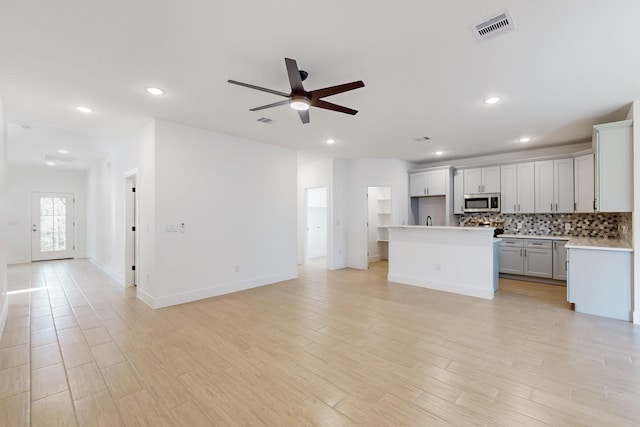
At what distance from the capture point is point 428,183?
7.39 meters

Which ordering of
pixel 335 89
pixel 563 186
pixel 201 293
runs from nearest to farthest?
pixel 335 89
pixel 201 293
pixel 563 186

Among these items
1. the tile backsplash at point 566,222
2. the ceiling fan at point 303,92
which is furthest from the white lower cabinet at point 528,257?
the ceiling fan at point 303,92

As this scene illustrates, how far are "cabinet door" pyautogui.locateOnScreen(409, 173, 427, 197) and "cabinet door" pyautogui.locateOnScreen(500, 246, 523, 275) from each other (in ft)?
7.29

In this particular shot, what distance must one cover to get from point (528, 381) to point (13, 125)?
734 centimetres

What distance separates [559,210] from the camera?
18.7 feet

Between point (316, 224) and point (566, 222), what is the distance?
6.07 metres

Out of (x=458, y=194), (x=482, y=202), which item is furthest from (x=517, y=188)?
(x=458, y=194)

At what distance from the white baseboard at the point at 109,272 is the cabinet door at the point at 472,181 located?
25.0ft

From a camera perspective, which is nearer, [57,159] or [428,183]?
[57,159]

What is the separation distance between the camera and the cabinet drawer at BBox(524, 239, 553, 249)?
558 centimetres

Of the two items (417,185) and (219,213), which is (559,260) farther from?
(219,213)

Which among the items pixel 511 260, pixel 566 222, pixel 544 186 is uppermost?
pixel 544 186

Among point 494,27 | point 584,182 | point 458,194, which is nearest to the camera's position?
point 494,27

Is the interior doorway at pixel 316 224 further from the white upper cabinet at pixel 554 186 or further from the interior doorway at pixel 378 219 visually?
the white upper cabinet at pixel 554 186
